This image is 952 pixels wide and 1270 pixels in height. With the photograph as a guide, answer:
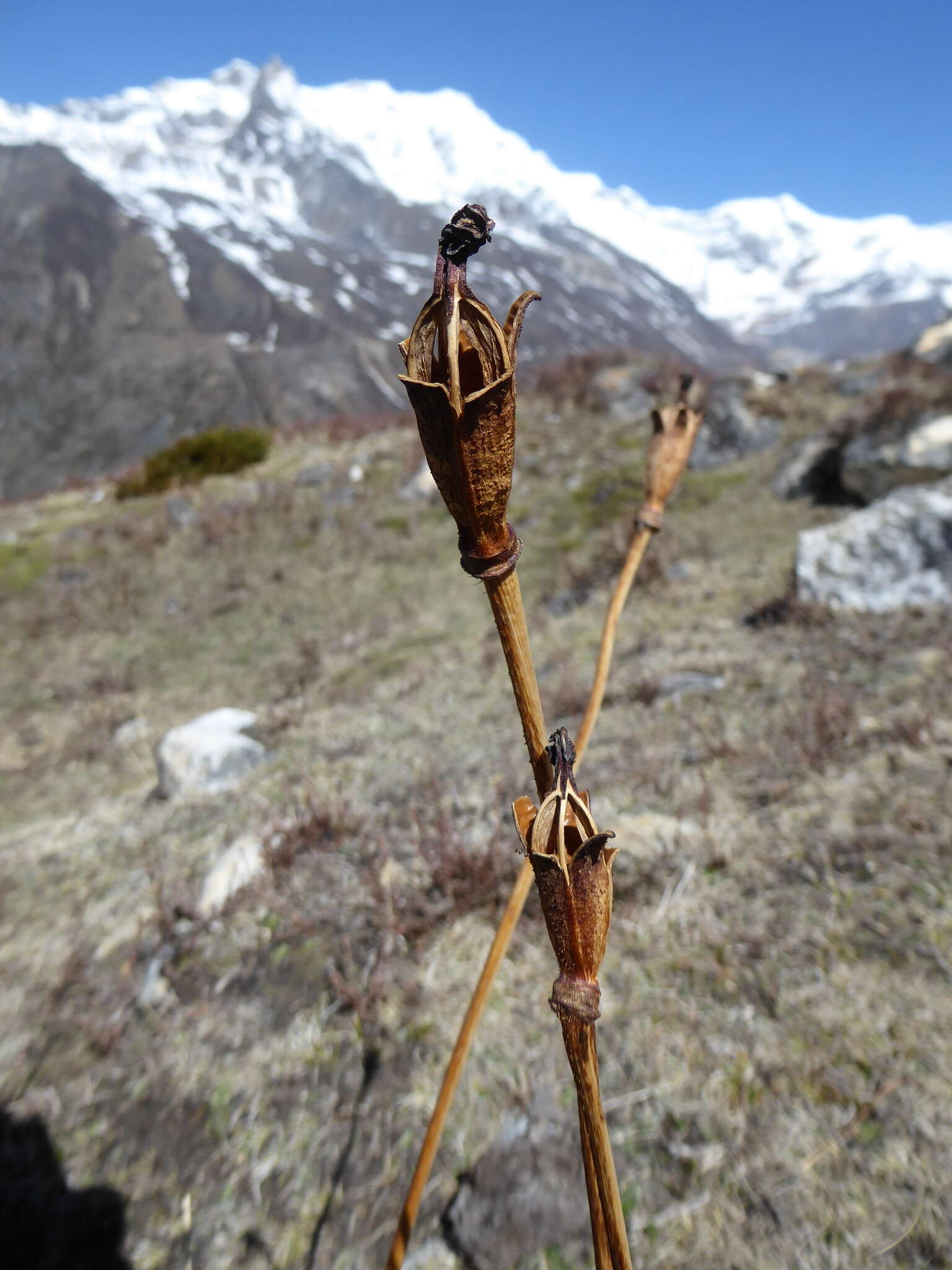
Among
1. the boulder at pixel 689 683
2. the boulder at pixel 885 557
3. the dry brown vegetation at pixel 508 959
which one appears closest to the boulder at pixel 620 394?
the boulder at pixel 885 557

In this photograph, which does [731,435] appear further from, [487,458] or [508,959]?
[487,458]

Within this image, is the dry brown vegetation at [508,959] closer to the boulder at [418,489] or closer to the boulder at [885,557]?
the boulder at [885,557]

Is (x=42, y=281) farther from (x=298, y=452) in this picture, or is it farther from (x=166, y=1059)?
(x=166, y=1059)

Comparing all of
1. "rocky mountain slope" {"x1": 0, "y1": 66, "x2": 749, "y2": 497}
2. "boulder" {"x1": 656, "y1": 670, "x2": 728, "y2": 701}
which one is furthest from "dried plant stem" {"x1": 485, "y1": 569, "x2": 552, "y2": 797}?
"rocky mountain slope" {"x1": 0, "y1": 66, "x2": 749, "y2": 497}

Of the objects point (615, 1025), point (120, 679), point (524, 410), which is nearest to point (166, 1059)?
point (615, 1025)

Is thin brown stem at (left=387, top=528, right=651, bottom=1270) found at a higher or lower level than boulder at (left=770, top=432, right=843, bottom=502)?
higher

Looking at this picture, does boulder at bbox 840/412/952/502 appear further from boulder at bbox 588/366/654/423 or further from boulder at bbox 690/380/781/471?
boulder at bbox 588/366/654/423
